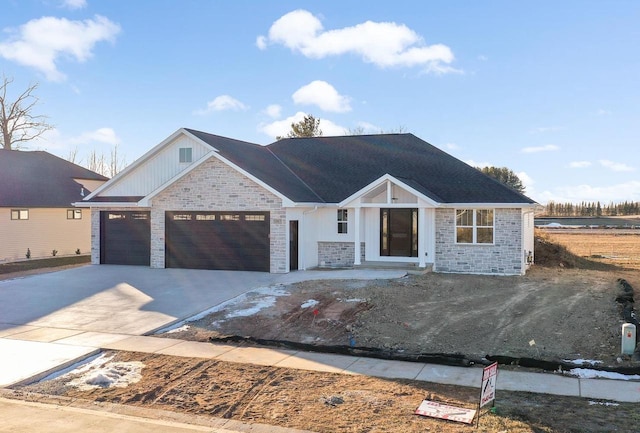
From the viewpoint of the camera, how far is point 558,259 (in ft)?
84.8

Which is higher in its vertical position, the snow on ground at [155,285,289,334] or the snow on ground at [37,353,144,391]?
the snow on ground at [155,285,289,334]

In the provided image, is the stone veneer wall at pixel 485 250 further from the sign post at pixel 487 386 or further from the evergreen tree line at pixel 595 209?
the evergreen tree line at pixel 595 209

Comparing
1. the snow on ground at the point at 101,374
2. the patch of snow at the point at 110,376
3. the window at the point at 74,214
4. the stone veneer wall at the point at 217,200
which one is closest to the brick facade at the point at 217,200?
the stone veneer wall at the point at 217,200

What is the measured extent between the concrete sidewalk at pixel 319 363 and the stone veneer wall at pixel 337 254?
1148 centimetres

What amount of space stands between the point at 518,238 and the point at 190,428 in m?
16.2

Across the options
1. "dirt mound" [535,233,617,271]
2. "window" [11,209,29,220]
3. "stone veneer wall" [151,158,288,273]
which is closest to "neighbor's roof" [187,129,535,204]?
"stone veneer wall" [151,158,288,273]

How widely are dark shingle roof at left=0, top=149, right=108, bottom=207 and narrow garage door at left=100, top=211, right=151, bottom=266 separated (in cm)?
743

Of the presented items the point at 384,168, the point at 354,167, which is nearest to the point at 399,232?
the point at 384,168

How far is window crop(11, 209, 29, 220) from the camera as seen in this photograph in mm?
28250

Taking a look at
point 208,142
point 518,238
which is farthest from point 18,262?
point 518,238

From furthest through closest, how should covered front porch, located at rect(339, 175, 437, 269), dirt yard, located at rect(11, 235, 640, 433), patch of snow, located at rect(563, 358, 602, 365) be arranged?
1. covered front porch, located at rect(339, 175, 437, 269)
2. patch of snow, located at rect(563, 358, 602, 365)
3. dirt yard, located at rect(11, 235, 640, 433)

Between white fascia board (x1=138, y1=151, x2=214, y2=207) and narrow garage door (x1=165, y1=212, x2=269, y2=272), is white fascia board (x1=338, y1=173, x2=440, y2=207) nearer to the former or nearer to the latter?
narrow garage door (x1=165, y1=212, x2=269, y2=272)

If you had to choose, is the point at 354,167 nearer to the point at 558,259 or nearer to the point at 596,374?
the point at 558,259

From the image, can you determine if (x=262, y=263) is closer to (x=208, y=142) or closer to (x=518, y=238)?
(x=208, y=142)
